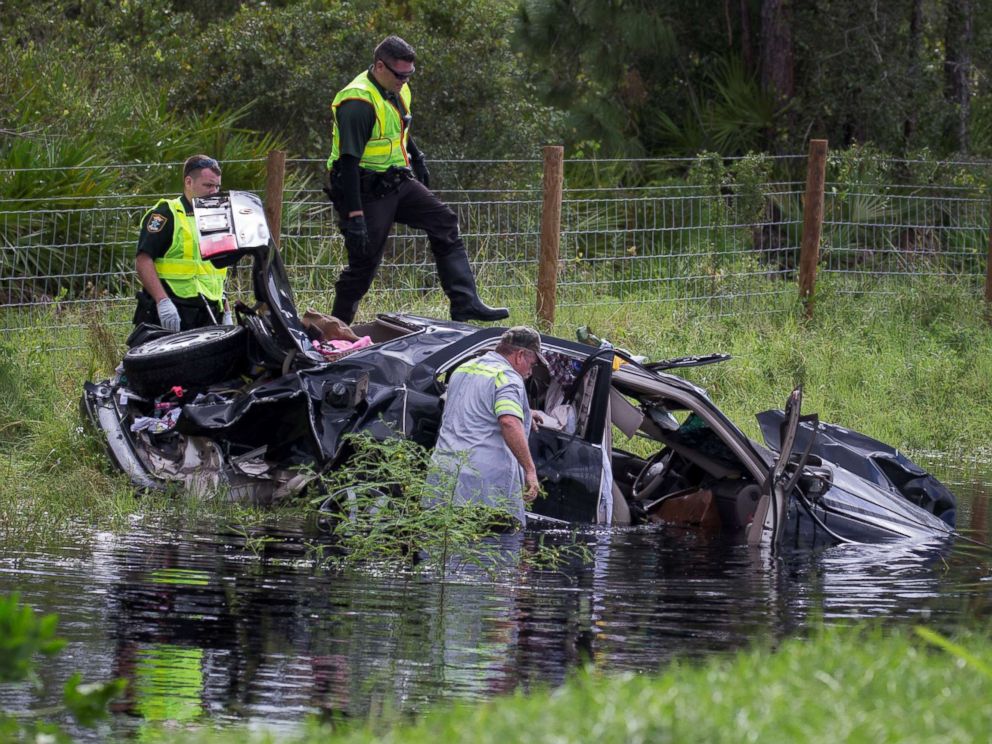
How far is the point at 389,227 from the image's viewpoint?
39.4 feet

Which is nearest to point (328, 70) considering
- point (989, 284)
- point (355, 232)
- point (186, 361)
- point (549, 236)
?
point (549, 236)

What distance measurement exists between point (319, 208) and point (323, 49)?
13.2ft

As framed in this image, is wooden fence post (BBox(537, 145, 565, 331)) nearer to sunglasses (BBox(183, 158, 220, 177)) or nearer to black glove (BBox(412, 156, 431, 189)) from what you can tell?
black glove (BBox(412, 156, 431, 189))

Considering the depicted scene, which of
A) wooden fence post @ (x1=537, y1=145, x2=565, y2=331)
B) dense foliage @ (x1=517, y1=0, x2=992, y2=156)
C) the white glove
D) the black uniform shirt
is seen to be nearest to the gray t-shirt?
the white glove

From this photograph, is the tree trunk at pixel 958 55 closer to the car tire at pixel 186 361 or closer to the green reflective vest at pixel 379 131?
the green reflective vest at pixel 379 131

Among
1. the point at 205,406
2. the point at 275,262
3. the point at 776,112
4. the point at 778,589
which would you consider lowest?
the point at 778,589

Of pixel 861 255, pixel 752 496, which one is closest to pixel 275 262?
pixel 752 496

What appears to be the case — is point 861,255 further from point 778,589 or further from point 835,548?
point 778,589

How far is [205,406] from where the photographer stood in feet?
31.2

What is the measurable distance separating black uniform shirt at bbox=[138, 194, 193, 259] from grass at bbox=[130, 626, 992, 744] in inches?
249

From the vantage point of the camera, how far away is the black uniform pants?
11891 millimetres

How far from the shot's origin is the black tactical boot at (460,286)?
39.3ft

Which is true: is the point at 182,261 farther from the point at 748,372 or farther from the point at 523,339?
the point at 748,372

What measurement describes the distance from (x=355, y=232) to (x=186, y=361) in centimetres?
213
